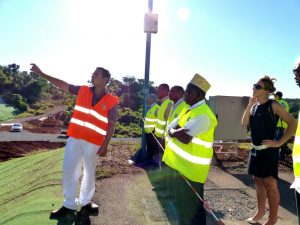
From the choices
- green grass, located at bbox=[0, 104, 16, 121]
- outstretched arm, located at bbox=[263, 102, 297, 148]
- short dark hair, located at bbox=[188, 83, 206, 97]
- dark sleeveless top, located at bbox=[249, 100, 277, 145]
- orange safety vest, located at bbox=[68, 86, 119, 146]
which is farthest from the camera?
green grass, located at bbox=[0, 104, 16, 121]

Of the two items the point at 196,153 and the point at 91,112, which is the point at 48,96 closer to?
the point at 91,112

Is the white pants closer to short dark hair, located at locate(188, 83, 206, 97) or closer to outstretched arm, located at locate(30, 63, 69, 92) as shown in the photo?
outstretched arm, located at locate(30, 63, 69, 92)

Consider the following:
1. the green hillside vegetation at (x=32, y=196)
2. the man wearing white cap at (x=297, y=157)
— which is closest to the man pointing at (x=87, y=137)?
the green hillside vegetation at (x=32, y=196)

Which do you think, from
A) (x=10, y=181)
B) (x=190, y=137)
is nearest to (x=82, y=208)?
(x=190, y=137)

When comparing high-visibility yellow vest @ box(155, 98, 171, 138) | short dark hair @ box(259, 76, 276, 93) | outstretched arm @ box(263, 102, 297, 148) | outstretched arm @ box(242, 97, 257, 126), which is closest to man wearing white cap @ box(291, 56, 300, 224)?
outstretched arm @ box(263, 102, 297, 148)

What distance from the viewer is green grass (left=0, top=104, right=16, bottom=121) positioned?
55744 mm

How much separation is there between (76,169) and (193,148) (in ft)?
6.23

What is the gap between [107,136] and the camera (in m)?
4.91

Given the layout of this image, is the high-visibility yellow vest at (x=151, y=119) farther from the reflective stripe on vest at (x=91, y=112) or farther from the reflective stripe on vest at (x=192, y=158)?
the reflective stripe on vest at (x=192, y=158)

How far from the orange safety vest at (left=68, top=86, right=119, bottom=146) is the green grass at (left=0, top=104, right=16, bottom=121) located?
5376 cm

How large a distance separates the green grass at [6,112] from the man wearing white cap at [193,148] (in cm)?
5535

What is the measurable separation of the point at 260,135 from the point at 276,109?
1.31 ft

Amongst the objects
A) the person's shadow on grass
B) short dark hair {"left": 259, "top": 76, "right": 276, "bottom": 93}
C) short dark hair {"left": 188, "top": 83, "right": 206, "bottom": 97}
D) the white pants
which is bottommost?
the person's shadow on grass

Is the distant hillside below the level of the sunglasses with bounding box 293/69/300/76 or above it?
below
